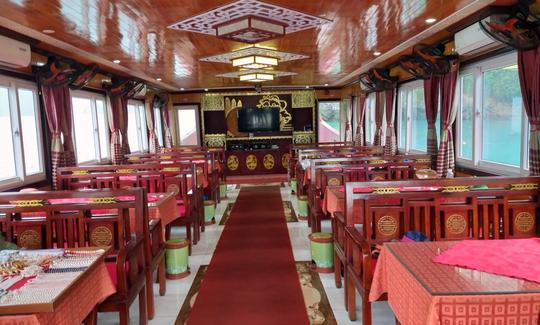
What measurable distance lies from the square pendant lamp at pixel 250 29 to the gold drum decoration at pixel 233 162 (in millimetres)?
7643

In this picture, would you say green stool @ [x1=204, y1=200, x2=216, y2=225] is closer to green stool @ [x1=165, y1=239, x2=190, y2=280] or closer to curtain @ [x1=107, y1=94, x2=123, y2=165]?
green stool @ [x1=165, y1=239, x2=190, y2=280]

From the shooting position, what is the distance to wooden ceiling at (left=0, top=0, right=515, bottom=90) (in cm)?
346

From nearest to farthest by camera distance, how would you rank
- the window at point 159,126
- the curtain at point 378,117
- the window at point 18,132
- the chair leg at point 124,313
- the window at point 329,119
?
the chair leg at point 124,313, the window at point 18,132, the curtain at point 378,117, the window at point 159,126, the window at point 329,119

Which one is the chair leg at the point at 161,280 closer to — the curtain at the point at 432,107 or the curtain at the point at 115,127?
the curtain at the point at 432,107

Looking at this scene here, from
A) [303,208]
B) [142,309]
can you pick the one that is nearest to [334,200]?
[142,309]

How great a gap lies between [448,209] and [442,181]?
19 cm

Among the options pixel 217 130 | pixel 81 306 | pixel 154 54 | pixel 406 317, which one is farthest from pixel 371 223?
pixel 217 130

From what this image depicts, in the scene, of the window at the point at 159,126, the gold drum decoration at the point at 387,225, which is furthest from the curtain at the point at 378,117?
the gold drum decoration at the point at 387,225

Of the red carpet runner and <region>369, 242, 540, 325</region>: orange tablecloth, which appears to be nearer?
<region>369, 242, 540, 325</region>: orange tablecloth

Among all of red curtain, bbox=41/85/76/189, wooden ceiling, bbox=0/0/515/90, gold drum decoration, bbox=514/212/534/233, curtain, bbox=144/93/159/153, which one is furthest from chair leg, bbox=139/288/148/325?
curtain, bbox=144/93/159/153

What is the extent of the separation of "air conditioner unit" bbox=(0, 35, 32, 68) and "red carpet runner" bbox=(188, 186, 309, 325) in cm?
298

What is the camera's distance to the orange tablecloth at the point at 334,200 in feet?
11.5

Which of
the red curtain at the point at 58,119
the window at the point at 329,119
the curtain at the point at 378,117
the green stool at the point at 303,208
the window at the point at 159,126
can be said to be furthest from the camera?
the window at the point at 329,119

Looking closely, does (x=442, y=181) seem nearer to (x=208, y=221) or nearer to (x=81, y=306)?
(x=81, y=306)
